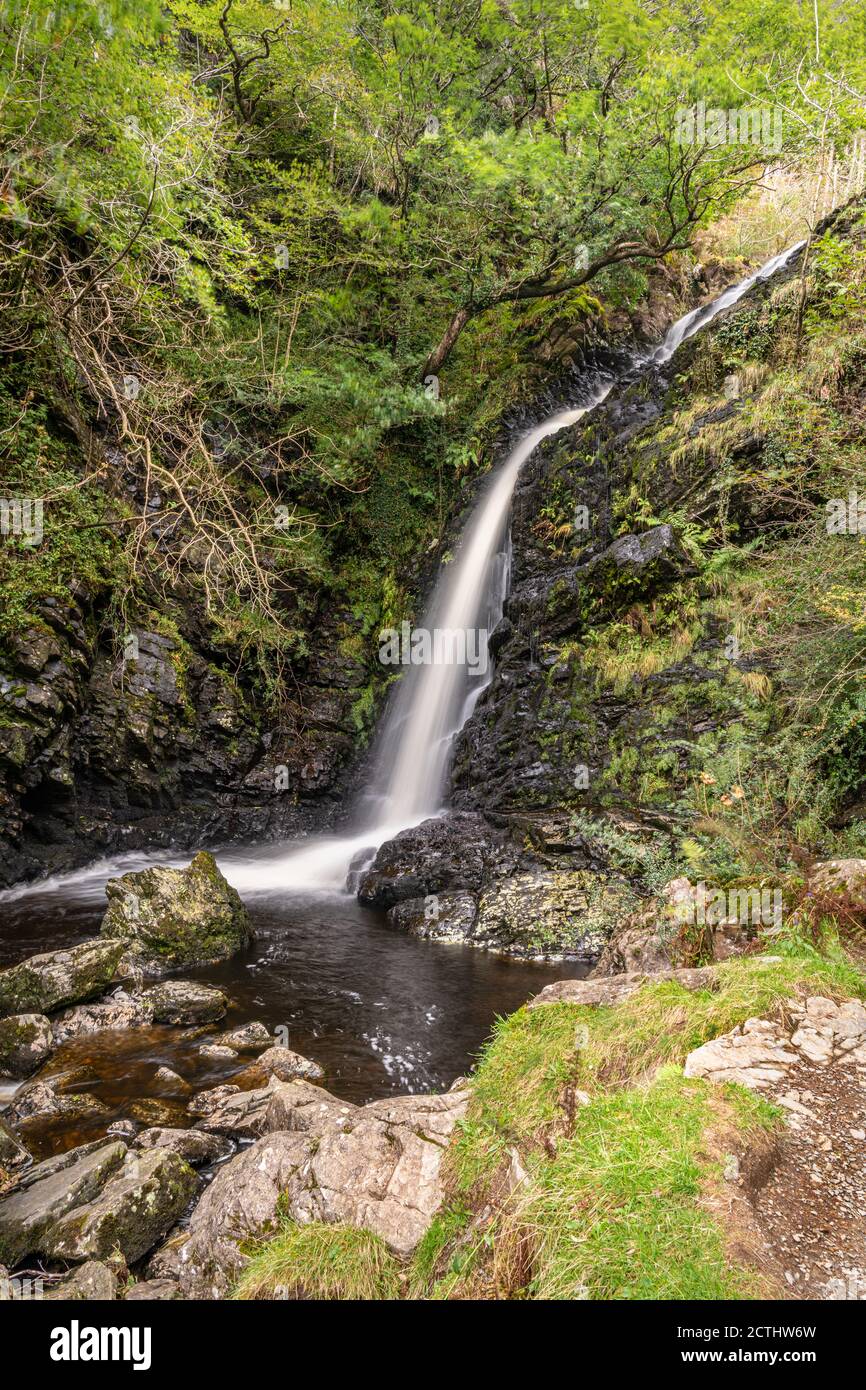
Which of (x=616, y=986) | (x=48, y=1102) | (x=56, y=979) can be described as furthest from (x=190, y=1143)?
(x=616, y=986)

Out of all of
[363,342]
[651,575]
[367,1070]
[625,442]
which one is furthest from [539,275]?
[367,1070]

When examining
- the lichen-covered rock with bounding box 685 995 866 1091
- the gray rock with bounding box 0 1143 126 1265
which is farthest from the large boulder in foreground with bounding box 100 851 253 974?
the lichen-covered rock with bounding box 685 995 866 1091

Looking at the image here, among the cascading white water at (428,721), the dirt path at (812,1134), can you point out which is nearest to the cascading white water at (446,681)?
the cascading white water at (428,721)

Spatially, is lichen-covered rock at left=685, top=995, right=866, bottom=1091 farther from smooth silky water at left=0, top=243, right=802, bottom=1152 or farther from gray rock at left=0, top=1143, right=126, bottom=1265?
Result: gray rock at left=0, top=1143, right=126, bottom=1265

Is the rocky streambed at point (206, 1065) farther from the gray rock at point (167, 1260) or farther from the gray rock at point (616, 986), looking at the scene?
the gray rock at point (616, 986)

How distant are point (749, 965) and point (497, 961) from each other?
3455 mm

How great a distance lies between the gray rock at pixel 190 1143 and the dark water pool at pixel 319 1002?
32cm

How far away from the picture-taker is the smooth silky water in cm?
493

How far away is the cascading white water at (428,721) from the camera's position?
9.63 metres

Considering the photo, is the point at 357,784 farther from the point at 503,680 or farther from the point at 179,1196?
the point at 179,1196

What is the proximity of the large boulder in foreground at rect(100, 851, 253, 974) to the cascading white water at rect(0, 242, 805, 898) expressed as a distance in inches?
73.8

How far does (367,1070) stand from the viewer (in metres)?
4.95

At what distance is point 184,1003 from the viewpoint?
18.5 ft
